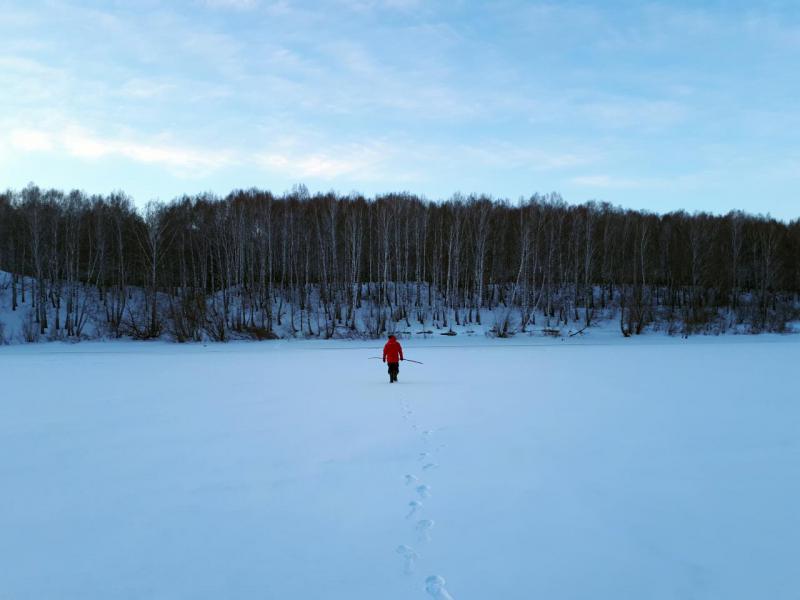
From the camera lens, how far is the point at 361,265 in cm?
4869

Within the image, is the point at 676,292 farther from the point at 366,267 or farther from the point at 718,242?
the point at 366,267

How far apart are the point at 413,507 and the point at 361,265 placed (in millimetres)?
43840

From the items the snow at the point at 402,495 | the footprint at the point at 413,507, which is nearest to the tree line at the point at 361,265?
the snow at the point at 402,495

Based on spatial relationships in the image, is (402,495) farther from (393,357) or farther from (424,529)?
(393,357)

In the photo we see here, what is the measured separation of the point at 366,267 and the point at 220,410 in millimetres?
41828

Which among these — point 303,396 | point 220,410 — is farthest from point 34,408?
point 303,396

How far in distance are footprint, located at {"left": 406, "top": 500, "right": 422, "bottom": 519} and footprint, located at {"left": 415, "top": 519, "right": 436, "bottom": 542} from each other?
19cm

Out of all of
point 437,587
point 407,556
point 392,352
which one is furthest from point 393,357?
point 437,587

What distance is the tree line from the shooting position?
39.2 meters

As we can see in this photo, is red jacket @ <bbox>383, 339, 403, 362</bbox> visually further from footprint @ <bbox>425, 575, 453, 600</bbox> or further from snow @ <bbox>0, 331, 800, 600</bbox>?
footprint @ <bbox>425, 575, 453, 600</bbox>

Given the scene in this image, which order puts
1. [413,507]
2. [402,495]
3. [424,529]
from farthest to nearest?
[402,495], [413,507], [424,529]

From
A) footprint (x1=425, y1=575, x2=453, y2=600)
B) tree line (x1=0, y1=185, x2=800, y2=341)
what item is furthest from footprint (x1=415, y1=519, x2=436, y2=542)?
tree line (x1=0, y1=185, x2=800, y2=341)

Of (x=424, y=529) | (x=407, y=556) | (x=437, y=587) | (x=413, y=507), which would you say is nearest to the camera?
(x=437, y=587)

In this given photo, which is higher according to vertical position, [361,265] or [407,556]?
[361,265]
